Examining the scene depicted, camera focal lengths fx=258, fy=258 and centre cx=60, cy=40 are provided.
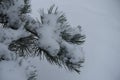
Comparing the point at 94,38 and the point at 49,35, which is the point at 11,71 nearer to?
the point at 49,35

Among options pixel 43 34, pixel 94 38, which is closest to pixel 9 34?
pixel 43 34

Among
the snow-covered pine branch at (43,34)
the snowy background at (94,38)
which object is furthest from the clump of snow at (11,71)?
the snowy background at (94,38)

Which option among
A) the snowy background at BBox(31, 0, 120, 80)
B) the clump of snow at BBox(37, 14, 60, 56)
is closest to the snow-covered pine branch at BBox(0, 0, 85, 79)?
the clump of snow at BBox(37, 14, 60, 56)

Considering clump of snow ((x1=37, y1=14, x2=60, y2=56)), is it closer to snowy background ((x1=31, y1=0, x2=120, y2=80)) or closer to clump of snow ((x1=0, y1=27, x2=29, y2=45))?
clump of snow ((x1=0, y1=27, x2=29, y2=45))

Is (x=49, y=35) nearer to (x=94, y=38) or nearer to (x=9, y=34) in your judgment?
(x=9, y=34)

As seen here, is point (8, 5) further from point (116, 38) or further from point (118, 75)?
point (116, 38)

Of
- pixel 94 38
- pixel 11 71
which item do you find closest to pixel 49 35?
pixel 11 71

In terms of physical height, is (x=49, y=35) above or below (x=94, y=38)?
above

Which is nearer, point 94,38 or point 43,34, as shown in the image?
point 43,34
